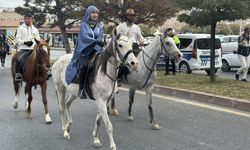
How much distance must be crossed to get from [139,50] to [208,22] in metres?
5.74

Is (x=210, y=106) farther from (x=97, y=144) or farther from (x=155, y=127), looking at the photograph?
(x=97, y=144)

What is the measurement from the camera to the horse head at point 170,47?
352 inches

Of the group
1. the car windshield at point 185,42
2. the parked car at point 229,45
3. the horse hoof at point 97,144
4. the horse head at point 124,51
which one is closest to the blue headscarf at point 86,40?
the horse head at point 124,51

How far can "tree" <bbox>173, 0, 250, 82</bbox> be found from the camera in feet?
44.4

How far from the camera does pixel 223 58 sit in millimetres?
23234

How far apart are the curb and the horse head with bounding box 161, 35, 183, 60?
8.52 feet

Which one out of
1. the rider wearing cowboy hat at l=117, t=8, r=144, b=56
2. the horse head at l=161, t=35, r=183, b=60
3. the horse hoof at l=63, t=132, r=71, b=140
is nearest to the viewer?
the horse hoof at l=63, t=132, r=71, b=140

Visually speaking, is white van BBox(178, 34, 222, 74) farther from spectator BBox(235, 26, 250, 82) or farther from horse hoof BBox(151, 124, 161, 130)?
horse hoof BBox(151, 124, 161, 130)

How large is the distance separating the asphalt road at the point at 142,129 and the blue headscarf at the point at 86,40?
1.26 m

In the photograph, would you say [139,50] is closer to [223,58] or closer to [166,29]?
[166,29]

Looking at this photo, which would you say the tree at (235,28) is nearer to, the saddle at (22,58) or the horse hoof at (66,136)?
the saddle at (22,58)

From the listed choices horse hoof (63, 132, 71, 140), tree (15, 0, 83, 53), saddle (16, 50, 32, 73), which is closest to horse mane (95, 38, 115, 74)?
horse hoof (63, 132, 71, 140)

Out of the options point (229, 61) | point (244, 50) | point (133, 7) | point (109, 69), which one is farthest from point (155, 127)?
point (229, 61)

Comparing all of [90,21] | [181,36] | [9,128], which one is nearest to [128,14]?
[90,21]
